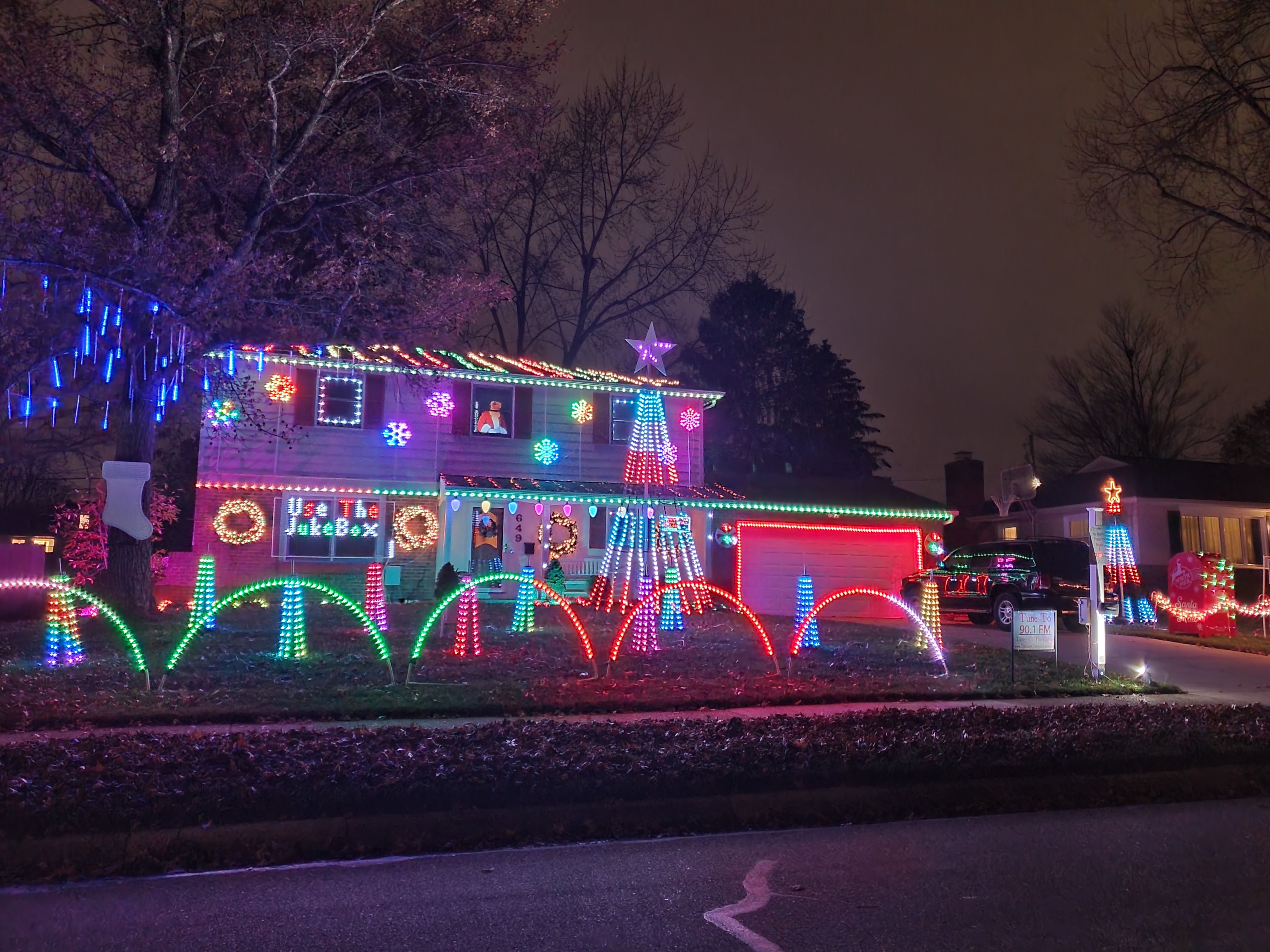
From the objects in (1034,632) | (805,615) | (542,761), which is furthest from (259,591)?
(1034,632)

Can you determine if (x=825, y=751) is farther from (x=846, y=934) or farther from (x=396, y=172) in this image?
(x=396, y=172)

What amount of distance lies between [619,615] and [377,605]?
5.09m

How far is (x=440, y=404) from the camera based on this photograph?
846 inches

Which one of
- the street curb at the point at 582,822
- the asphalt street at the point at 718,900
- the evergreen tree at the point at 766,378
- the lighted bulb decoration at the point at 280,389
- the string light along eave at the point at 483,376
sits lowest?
the asphalt street at the point at 718,900

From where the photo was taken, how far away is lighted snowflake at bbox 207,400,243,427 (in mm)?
15828

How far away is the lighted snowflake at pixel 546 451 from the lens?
22328mm

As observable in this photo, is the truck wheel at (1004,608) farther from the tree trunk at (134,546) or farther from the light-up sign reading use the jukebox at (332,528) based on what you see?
the tree trunk at (134,546)

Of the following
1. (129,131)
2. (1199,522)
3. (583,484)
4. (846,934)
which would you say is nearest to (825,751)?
→ (846,934)

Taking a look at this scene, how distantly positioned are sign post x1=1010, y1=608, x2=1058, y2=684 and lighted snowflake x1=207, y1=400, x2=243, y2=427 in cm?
1205

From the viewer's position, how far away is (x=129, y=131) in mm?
14180

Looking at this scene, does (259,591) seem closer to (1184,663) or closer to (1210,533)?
(1184,663)

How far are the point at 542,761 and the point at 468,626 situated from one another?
6101mm

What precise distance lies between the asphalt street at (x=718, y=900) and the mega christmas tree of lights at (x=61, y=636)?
7313 mm

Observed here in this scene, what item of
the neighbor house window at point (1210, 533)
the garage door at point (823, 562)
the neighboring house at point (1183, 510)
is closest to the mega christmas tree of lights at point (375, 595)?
the garage door at point (823, 562)
